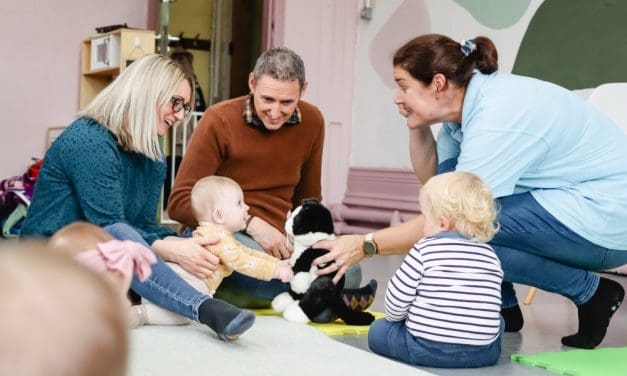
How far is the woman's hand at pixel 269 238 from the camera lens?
2625 mm

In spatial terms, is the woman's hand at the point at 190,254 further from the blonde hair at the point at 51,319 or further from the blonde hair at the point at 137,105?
the blonde hair at the point at 51,319

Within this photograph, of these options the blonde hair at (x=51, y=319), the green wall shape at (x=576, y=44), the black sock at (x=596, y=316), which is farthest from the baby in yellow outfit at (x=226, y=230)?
the green wall shape at (x=576, y=44)

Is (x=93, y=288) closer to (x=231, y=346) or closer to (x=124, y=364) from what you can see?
(x=124, y=364)

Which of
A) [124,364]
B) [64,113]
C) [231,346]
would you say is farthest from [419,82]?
[64,113]

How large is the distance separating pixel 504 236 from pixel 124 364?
191cm

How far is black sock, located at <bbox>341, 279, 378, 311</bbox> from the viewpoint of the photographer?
8.41 ft

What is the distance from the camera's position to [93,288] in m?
0.55

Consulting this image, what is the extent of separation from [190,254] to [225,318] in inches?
12.4

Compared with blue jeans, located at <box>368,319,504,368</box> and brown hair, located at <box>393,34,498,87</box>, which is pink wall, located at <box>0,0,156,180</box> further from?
blue jeans, located at <box>368,319,504,368</box>

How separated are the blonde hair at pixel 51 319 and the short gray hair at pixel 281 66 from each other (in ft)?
6.97

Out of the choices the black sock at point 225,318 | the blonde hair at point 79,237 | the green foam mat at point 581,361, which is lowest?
the green foam mat at point 581,361

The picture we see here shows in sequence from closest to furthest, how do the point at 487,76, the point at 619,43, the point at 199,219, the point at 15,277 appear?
the point at 15,277 < the point at 487,76 < the point at 199,219 < the point at 619,43

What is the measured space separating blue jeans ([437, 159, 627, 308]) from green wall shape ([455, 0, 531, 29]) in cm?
249

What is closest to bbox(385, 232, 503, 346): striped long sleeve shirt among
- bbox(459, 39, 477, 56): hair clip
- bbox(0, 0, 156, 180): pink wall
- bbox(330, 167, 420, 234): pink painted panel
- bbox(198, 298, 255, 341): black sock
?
bbox(198, 298, 255, 341): black sock
